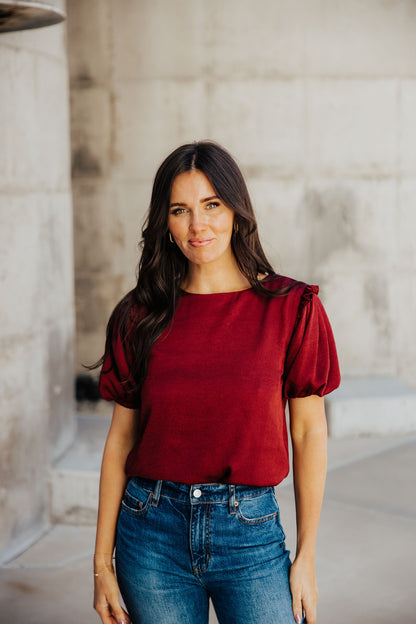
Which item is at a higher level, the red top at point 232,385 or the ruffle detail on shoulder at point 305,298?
the ruffle detail on shoulder at point 305,298

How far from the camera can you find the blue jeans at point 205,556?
1982 mm

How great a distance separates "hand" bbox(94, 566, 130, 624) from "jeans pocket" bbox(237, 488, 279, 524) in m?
0.48

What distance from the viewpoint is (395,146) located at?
6.88 metres

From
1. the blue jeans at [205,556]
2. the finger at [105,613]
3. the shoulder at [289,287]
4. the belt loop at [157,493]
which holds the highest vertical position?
the shoulder at [289,287]

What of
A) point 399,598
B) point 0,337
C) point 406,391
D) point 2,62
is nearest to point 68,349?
point 0,337

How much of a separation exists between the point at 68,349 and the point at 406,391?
2997mm

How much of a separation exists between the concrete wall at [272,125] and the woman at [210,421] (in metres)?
4.53

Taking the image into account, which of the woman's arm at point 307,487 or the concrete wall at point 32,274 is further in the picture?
the concrete wall at point 32,274

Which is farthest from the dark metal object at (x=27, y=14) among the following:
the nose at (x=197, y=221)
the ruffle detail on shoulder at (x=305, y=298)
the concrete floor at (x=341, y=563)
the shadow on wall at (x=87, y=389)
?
the shadow on wall at (x=87, y=389)

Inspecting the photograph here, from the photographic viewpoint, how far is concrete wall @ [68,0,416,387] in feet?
21.5

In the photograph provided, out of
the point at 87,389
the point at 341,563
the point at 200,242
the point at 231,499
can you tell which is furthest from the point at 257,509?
the point at 87,389

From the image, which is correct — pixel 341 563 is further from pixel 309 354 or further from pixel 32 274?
pixel 309 354

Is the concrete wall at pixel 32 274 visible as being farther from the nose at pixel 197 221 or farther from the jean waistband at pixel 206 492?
the jean waistband at pixel 206 492

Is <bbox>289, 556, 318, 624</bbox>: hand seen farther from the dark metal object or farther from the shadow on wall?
the shadow on wall
